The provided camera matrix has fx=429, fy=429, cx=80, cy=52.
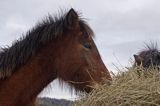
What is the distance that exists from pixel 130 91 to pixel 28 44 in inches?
129

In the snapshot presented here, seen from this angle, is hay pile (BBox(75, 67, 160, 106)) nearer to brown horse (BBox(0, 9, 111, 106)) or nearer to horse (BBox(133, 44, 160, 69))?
brown horse (BBox(0, 9, 111, 106))

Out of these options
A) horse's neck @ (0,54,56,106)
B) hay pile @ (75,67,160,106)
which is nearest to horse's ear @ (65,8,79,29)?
horse's neck @ (0,54,56,106)

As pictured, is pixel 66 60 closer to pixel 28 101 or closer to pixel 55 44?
pixel 55 44

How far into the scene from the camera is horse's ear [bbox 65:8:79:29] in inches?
278

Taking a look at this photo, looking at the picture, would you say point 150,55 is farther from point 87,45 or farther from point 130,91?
point 130,91

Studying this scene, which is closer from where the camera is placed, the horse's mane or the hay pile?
the hay pile

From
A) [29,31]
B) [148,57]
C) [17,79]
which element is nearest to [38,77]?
[17,79]

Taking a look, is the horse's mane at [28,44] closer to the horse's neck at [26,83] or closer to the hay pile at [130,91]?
the horse's neck at [26,83]

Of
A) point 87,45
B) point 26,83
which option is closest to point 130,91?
point 87,45

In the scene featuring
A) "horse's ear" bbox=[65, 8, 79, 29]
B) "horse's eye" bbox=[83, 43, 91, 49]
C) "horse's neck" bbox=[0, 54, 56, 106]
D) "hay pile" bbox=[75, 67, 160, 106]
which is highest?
"horse's ear" bbox=[65, 8, 79, 29]

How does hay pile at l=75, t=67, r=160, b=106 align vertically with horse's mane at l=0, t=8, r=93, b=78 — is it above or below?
below

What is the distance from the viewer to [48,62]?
7.00 meters

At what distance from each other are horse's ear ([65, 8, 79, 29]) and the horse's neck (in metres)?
0.79

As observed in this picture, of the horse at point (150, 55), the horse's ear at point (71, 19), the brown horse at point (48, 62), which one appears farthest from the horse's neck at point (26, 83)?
the horse at point (150, 55)
